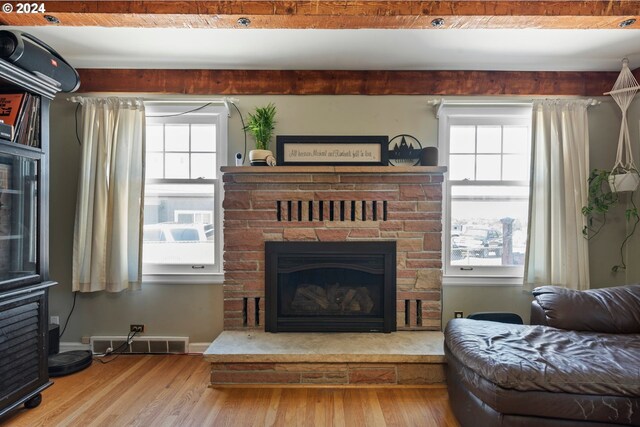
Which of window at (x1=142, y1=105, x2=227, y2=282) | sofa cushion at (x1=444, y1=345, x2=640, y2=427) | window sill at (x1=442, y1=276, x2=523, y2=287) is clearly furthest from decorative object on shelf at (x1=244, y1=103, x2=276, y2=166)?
sofa cushion at (x1=444, y1=345, x2=640, y2=427)

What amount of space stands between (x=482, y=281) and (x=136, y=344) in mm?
3134

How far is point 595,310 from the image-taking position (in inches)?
93.7

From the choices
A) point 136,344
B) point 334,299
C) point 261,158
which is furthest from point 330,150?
point 136,344

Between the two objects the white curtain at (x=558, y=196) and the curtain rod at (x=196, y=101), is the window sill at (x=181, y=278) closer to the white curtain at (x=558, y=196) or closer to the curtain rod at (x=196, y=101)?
the curtain rod at (x=196, y=101)

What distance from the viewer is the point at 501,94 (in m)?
3.04

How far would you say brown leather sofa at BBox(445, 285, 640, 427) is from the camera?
1697 mm

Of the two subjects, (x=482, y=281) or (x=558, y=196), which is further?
(x=482, y=281)

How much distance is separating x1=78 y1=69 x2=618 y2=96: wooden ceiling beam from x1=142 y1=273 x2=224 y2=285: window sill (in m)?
1.62

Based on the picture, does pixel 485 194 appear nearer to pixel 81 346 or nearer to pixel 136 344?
pixel 136 344

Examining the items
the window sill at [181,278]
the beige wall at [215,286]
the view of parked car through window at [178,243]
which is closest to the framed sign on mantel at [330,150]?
the beige wall at [215,286]

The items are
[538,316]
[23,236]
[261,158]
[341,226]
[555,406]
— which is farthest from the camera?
[341,226]

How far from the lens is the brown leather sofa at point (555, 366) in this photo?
170 cm

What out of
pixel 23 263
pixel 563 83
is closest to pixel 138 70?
pixel 23 263

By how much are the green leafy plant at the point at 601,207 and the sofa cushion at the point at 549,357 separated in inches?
41.0
